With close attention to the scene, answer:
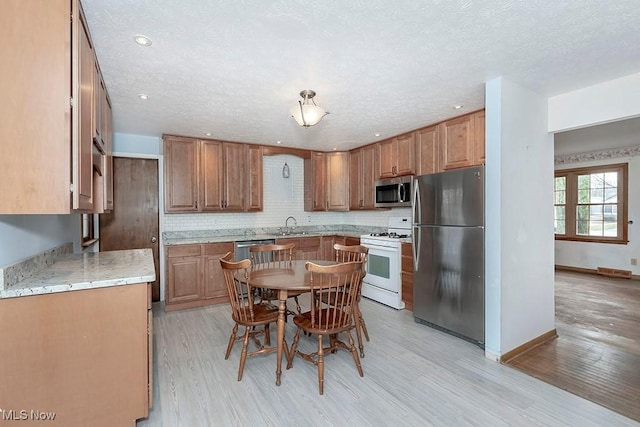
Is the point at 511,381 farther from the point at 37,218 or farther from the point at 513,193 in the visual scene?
the point at 37,218

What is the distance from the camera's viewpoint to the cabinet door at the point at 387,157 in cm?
441

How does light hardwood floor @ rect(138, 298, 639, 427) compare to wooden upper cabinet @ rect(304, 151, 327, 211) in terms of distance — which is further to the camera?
wooden upper cabinet @ rect(304, 151, 327, 211)

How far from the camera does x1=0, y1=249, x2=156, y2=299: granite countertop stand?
1.53m

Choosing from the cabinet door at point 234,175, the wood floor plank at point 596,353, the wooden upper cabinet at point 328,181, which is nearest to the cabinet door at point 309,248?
the wooden upper cabinet at point 328,181

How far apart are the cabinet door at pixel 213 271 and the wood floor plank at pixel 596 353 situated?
3.49 m

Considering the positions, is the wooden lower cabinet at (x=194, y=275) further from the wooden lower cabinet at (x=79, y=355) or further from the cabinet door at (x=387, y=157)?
the cabinet door at (x=387, y=157)

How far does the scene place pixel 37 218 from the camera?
2045 millimetres

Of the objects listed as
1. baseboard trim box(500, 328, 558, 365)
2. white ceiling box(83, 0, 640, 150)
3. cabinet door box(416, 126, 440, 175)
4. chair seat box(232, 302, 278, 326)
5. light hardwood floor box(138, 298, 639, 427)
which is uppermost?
white ceiling box(83, 0, 640, 150)

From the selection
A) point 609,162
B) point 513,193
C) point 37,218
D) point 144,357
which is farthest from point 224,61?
point 609,162

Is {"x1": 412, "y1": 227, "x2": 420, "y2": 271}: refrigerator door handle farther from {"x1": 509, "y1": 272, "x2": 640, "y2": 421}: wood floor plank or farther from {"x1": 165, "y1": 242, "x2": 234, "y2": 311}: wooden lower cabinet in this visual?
{"x1": 165, "y1": 242, "x2": 234, "y2": 311}: wooden lower cabinet

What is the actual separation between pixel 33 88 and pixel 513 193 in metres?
3.30

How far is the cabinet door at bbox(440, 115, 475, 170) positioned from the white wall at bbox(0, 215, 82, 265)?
12.3ft

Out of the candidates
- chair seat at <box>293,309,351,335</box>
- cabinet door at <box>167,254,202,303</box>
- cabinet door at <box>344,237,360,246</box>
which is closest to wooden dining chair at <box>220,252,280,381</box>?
chair seat at <box>293,309,351,335</box>

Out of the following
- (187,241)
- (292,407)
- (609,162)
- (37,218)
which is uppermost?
(609,162)
